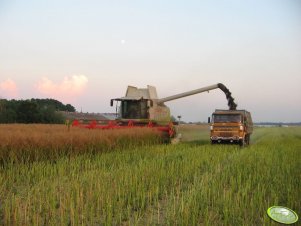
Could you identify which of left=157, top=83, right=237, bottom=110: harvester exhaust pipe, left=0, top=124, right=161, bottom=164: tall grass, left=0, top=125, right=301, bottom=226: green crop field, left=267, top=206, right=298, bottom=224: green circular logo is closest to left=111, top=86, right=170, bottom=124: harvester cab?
left=157, top=83, right=237, bottom=110: harvester exhaust pipe

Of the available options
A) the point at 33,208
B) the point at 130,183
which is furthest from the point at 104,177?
the point at 33,208

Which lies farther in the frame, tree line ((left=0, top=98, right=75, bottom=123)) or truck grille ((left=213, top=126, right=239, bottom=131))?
tree line ((left=0, top=98, right=75, bottom=123))

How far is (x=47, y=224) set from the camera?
5375 mm

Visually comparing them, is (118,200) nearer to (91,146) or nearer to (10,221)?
(10,221)

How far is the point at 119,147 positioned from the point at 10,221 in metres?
11.7

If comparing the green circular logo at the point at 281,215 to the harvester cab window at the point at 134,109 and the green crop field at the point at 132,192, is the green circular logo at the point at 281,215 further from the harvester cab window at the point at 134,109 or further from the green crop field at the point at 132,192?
the harvester cab window at the point at 134,109

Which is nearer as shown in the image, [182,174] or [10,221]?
[10,221]

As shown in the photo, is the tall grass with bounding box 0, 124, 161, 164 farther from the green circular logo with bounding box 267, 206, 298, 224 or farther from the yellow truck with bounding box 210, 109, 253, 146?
the green circular logo with bounding box 267, 206, 298, 224

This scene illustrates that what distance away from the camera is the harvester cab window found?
2427 cm

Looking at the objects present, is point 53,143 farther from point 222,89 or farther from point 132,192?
point 222,89

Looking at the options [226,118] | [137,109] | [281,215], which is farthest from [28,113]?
[281,215]

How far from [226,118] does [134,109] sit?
575cm

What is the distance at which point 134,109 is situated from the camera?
24.4 m

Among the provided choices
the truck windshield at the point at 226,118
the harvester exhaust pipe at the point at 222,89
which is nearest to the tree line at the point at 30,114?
the harvester exhaust pipe at the point at 222,89
